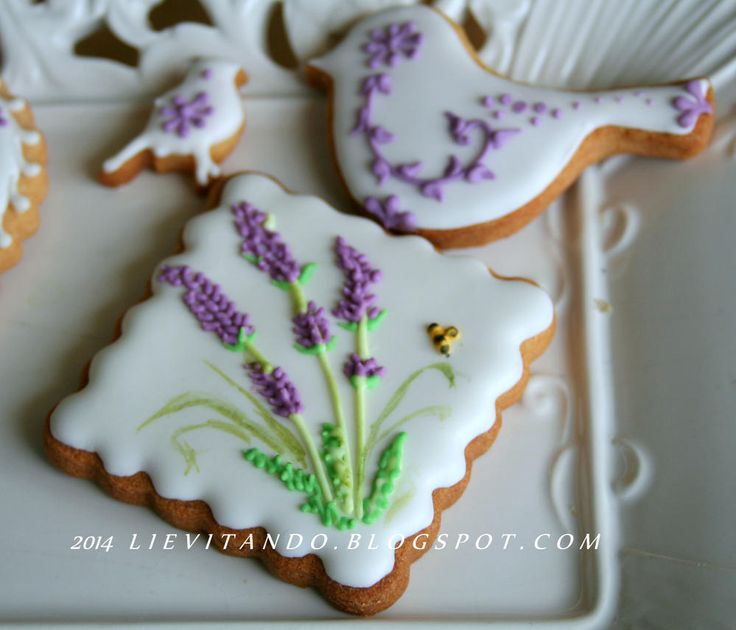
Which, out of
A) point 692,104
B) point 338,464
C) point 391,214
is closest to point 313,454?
point 338,464

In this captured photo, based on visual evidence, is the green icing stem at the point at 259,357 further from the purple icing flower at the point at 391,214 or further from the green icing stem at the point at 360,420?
the purple icing flower at the point at 391,214

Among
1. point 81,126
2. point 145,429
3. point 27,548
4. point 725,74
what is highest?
point 725,74

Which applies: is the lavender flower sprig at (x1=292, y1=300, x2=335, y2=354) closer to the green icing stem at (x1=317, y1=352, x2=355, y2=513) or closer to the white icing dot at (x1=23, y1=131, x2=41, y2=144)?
the green icing stem at (x1=317, y1=352, x2=355, y2=513)

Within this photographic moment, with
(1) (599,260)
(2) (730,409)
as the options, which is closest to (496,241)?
(1) (599,260)

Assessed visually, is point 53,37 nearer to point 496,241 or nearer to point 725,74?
point 496,241

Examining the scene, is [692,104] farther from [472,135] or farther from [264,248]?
[264,248]

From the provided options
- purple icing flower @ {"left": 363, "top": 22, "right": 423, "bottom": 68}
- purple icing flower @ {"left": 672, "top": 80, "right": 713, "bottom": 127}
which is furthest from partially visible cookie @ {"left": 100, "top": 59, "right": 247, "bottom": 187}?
purple icing flower @ {"left": 672, "top": 80, "right": 713, "bottom": 127}
